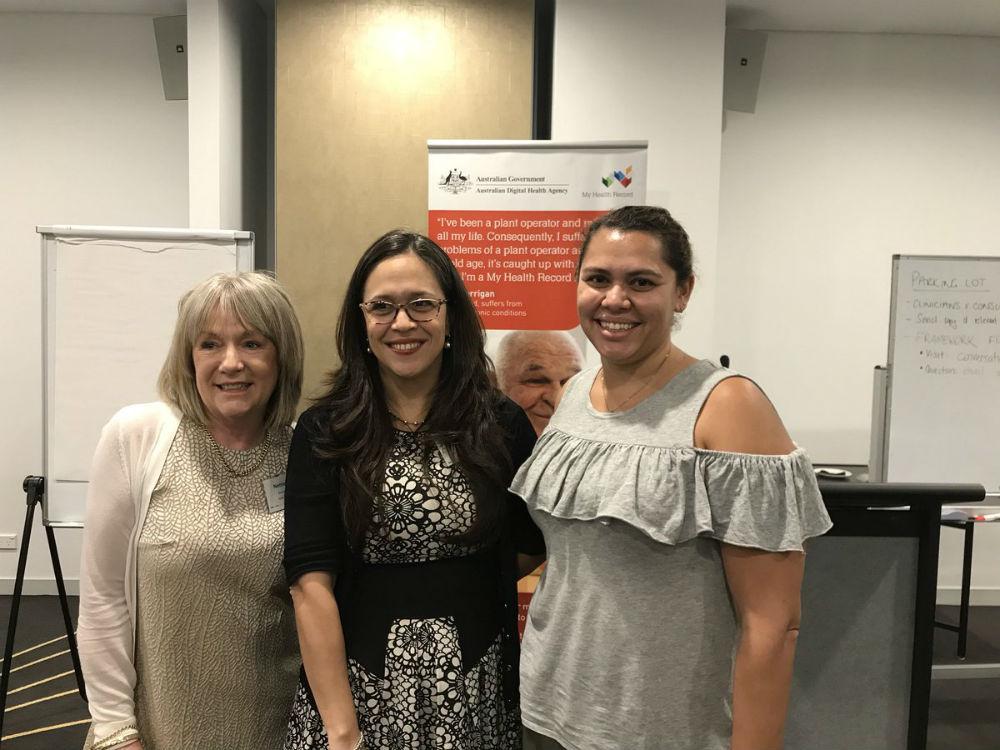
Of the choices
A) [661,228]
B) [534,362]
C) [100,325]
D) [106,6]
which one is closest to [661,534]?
[661,228]

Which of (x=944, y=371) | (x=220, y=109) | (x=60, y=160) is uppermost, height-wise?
(x=220, y=109)

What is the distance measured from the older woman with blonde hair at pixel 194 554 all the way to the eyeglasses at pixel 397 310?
255 mm

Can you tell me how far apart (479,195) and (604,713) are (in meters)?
2.09

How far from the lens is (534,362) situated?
284 centimetres

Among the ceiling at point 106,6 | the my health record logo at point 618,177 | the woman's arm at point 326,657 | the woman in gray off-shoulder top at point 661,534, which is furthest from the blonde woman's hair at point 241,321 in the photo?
the ceiling at point 106,6

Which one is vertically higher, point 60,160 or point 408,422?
point 60,160

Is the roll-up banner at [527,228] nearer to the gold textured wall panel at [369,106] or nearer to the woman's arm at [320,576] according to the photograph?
the gold textured wall panel at [369,106]

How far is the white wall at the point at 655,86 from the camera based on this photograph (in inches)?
134

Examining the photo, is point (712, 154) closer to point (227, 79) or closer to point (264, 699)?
point (227, 79)

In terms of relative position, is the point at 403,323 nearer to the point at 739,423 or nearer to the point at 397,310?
the point at 397,310

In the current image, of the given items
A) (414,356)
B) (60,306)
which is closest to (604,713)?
(414,356)

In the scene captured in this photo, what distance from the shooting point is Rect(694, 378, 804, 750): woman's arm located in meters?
1.10

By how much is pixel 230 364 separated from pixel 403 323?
14.3 inches

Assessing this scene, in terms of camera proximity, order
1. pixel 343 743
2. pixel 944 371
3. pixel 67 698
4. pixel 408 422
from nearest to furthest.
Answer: pixel 343 743
pixel 408 422
pixel 67 698
pixel 944 371
